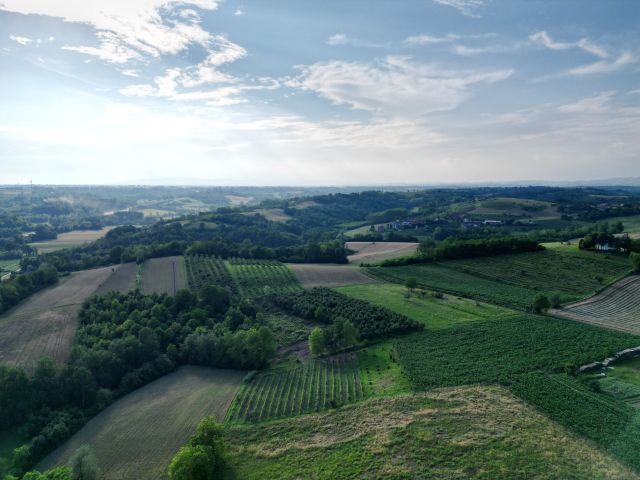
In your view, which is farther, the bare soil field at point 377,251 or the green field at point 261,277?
the bare soil field at point 377,251

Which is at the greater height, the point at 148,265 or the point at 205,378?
the point at 148,265

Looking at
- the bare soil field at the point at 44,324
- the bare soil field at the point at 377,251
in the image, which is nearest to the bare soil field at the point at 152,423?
the bare soil field at the point at 44,324

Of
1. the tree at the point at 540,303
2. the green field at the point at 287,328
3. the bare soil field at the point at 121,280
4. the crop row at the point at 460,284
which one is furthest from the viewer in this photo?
the bare soil field at the point at 121,280

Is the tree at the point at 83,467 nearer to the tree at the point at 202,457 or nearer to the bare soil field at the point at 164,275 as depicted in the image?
the tree at the point at 202,457

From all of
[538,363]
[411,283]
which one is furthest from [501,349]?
[411,283]

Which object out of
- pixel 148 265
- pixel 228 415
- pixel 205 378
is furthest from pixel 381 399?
pixel 148 265

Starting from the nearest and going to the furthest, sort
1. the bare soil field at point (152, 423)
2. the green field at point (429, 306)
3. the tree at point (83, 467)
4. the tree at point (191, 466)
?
the tree at point (191, 466)
the tree at point (83, 467)
the bare soil field at point (152, 423)
the green field at point (429, 306)

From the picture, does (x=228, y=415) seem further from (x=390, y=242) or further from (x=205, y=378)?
(x=390, y=242)
